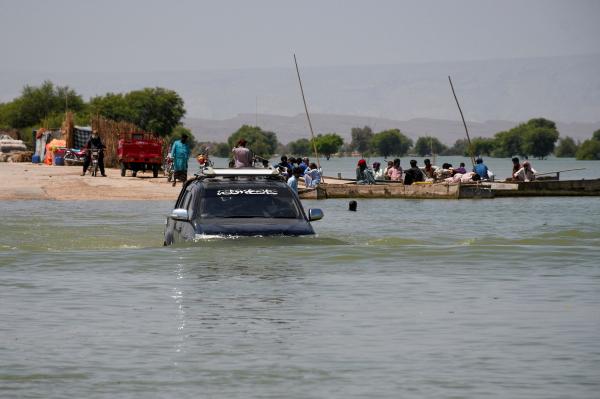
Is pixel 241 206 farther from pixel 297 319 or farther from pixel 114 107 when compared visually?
pixel 114 107

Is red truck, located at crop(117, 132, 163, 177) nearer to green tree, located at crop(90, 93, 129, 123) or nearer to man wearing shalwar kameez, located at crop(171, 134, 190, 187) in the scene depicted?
man wearing shalwar kameez, located at crop(171, 134, 190, 187)

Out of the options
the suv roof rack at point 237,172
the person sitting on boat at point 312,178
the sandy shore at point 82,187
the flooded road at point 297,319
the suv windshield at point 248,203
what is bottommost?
the flooded road at point 297,319

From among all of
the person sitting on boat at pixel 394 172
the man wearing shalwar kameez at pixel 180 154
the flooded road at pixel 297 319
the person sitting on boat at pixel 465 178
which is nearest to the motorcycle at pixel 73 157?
the person sitting on boat at pixel 394 172

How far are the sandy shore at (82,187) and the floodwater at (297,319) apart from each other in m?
14.4

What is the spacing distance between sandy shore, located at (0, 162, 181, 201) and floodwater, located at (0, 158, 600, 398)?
14.4m

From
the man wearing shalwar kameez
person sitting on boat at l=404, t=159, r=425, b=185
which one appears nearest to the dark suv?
the man wearing shalwar kameez

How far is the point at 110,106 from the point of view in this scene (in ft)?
511

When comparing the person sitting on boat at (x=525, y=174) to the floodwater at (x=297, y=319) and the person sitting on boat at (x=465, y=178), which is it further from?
the floodwater at (x=297, y=319)

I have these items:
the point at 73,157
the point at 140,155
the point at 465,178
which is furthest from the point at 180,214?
the point at 73,157

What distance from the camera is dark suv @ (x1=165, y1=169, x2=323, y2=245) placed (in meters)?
16.4

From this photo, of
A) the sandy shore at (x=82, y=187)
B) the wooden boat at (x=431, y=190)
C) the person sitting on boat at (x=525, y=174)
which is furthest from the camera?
the person sitting on boat at (x=525, y=174)

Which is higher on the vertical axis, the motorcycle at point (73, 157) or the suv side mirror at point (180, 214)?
the motorcycle at point (73, 157)

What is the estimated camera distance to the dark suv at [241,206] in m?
16.4

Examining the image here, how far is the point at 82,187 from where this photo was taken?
41656 mm
